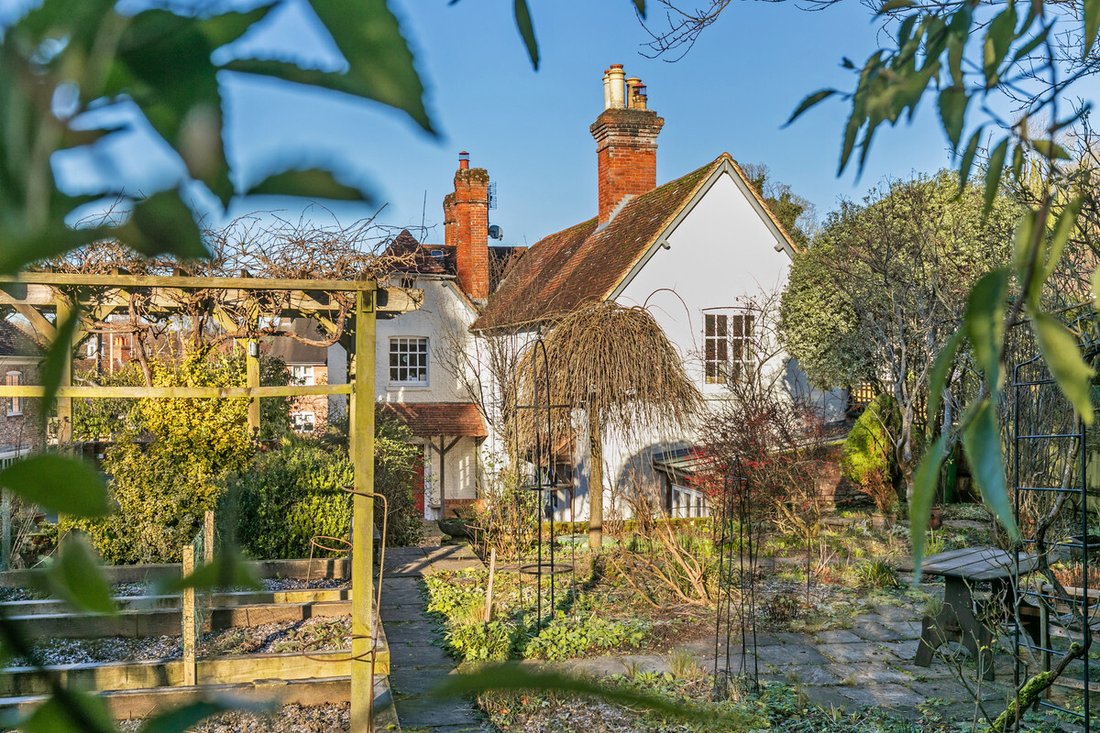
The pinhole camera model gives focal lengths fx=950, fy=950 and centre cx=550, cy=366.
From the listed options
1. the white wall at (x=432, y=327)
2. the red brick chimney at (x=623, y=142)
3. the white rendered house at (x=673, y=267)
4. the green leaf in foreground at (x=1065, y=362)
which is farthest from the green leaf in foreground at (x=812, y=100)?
the white wall at (x=432, y=327)

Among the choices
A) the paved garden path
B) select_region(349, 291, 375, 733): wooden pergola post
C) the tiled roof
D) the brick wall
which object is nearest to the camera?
select_region(349, 291, 375, 733): wooden pergola post

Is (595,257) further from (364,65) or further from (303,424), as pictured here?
(364,65)

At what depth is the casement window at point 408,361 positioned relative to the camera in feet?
64.6

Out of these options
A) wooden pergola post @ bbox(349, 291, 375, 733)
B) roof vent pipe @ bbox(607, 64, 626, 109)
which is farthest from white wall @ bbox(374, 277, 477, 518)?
wooden pergola post @ bbox(349, 291, 375, 733)

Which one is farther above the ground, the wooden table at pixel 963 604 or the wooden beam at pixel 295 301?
the wooden beam at pixel 295 301

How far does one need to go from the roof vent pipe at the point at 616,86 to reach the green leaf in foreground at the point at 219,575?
1602 centimetres

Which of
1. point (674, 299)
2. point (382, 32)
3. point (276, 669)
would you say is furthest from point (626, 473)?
point (382, 32)

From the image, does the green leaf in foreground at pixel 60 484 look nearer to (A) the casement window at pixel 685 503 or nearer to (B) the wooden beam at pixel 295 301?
(B) the wooden beam at pixel 295 301

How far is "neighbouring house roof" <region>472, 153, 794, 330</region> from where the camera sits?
47.7ft

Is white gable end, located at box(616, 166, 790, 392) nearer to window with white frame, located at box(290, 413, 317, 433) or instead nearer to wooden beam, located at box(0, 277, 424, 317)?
window with white frame, located at box(290, 413, 317, 433)

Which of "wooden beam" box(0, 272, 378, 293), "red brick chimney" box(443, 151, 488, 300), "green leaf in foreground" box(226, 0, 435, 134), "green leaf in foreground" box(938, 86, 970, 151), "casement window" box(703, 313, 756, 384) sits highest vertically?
"red brick chimney" box(443, 151, 488, 300)

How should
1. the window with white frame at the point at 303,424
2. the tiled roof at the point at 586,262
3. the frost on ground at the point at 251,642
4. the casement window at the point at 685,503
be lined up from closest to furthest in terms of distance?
1. the frost on ground at the point at 251,642
2. the window with white frame at the point at 303,424
3. the casement window at the point at 685,503
4. the tiled roof at the point at 586,262

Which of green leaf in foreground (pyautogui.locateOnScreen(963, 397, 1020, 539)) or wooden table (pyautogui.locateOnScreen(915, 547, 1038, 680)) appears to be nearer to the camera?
green leaf in foreground (pyautogui.locateOnScreen(963, 397, 1020, 539))

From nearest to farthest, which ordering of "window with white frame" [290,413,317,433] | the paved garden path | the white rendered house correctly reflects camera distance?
the paved garden path < "window with white frame" [290,413,317,433] < the white rendered house
